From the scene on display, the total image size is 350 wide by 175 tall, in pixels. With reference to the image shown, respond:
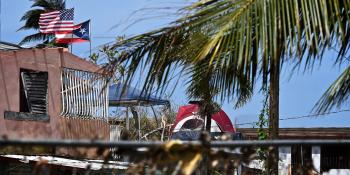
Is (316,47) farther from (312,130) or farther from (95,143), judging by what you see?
(312,130)

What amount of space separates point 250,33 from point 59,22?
82.2ft

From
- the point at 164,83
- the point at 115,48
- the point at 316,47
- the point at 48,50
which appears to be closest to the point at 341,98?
the point at 316,47

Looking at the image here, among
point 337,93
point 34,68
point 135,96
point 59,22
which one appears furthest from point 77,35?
point 337,93

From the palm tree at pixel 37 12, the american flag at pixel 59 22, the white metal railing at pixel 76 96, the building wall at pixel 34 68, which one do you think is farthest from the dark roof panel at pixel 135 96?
the palm tree at pixel 37 12

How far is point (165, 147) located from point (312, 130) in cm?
3049

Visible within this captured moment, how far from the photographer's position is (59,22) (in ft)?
96.6

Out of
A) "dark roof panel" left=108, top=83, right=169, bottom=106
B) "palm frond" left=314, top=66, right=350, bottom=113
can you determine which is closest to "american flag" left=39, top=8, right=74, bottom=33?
"dark roof panel" left=108, top=83, right=169, bottom=106

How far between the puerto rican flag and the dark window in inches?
195

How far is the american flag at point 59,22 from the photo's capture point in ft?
96.4

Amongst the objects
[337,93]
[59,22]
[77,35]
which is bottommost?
[337,93]

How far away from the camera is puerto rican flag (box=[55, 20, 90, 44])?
2959cm

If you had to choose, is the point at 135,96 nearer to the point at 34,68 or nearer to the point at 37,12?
the point at 34,68

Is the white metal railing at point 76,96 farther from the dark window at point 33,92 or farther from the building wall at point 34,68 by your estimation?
the dark window at point 33,92

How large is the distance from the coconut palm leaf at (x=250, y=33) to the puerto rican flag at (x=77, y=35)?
24332 millimetres
